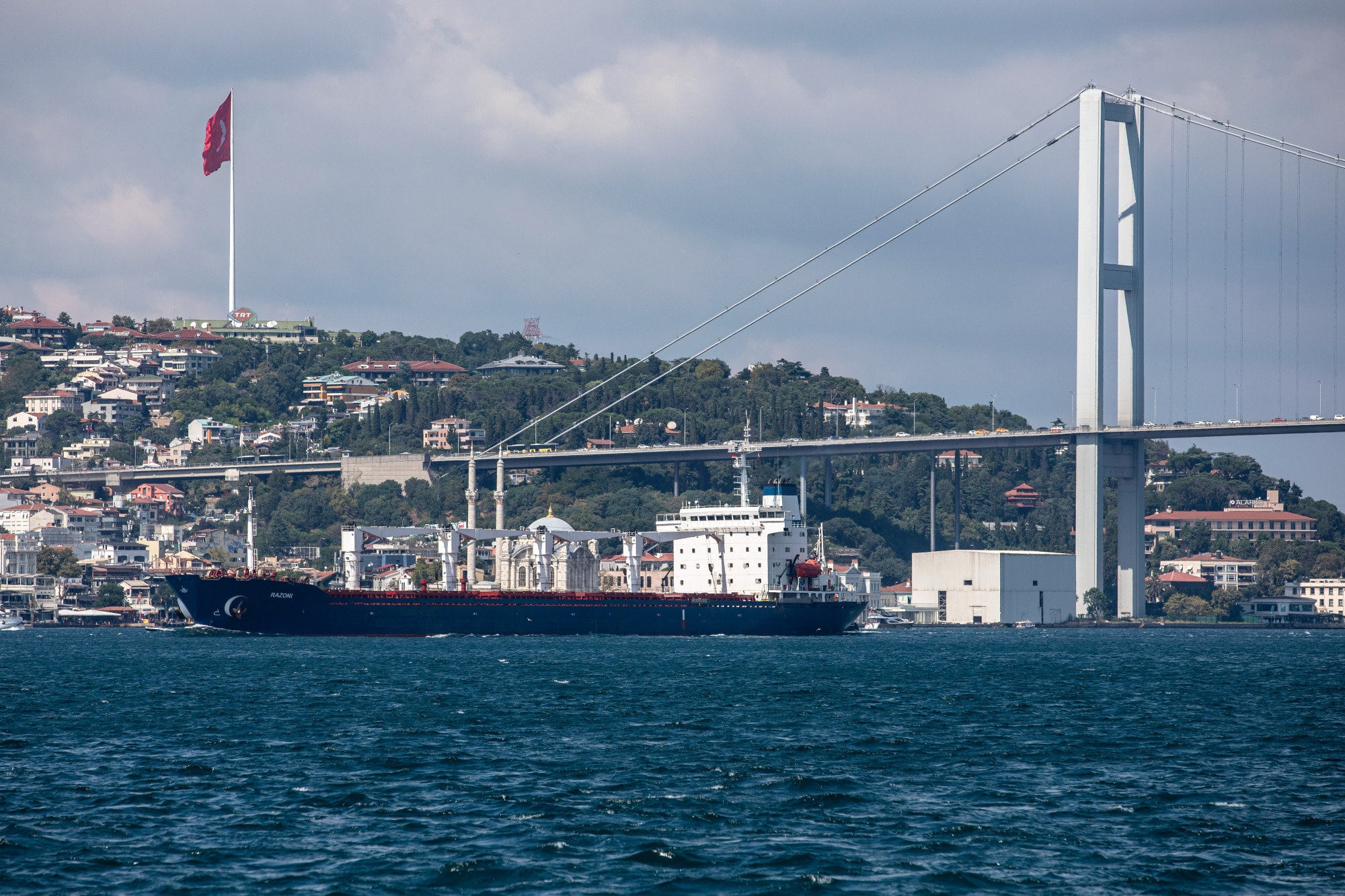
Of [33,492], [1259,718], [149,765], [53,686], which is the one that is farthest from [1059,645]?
[33,492]

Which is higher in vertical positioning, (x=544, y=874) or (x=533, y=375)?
(x=533, y=375)

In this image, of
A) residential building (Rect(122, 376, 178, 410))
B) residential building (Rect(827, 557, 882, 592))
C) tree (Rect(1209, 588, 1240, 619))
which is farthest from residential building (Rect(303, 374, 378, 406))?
tree (Rect(1209, 588, 1240, 619))

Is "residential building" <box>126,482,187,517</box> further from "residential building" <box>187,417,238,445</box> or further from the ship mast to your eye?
the ship mast

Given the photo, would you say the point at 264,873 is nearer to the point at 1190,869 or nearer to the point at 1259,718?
the point at 1190,869

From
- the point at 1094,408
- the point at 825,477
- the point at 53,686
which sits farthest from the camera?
the point at 825,477

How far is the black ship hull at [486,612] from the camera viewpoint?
6116cm

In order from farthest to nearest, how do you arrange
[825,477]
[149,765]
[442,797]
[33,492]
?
[33,492] → [825,477] → [149,765] → [442,797]

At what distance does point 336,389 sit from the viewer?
175 m

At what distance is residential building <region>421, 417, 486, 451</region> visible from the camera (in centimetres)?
14050

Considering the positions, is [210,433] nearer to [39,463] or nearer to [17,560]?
[39,463]

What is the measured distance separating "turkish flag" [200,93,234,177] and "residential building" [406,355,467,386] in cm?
8141

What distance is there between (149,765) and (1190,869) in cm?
1435

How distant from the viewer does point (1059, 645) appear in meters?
68.6

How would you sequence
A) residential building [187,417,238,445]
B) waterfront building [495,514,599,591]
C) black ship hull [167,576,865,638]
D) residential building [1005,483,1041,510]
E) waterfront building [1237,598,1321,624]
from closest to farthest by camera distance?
black ship hull [167,576,865,638] → waterfront building [495,514,599,591] → waterfront building [1237,598,1321,624] → residential building [1005,483,1041,510] → residential building [187,417,238,445]
